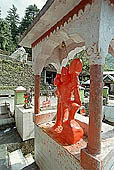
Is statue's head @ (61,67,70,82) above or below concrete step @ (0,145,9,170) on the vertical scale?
above

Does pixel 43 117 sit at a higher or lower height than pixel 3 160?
higher

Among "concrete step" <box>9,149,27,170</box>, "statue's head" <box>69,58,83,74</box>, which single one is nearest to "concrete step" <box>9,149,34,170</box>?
"concrete step" <box>9,149,27,170</box>

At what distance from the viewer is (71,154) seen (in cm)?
207

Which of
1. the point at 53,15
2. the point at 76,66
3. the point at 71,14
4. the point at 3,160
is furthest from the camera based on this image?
the point at 3,160

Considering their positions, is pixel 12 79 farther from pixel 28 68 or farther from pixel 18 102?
pixel 18 102

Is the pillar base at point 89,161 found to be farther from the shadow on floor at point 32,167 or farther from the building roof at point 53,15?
the shadow on floor at point 32,167

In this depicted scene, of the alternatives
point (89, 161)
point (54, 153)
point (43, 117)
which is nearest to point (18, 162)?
point (43, 117)

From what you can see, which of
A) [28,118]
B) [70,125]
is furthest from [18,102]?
[70,125]

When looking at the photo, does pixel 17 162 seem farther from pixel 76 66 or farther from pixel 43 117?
pixel 76 66

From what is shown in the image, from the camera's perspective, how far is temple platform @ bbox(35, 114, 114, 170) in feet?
5.31

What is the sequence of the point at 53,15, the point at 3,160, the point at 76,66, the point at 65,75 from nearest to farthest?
the point at 53,15 → the point at 76,66 → the point at 65,75 → the point at 3,160

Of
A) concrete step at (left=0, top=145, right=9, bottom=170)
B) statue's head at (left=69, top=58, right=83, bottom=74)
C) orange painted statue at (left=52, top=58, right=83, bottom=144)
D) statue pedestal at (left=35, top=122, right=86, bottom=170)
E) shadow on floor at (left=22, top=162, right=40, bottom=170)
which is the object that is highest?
statue's head at (left=69, top=58, right=83, bottom=74)

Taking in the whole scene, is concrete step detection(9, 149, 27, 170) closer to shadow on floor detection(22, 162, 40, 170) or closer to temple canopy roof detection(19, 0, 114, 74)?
shadow on floor detection(22, 162, 40, 170)

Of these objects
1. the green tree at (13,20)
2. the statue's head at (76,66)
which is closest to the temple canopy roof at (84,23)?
the statue's head at (76,66)
